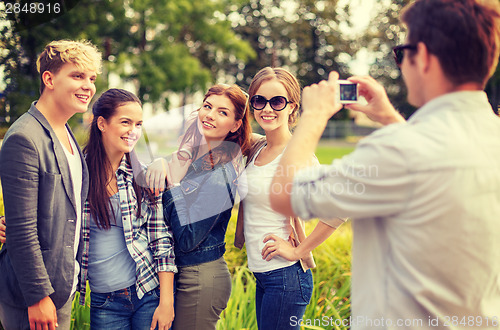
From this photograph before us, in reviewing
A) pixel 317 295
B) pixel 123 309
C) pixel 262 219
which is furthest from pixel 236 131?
pixel 317 295

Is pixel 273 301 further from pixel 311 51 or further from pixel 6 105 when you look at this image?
pixel 311 51

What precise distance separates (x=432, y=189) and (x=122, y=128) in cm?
166

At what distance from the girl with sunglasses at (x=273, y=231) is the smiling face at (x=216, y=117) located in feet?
0.46

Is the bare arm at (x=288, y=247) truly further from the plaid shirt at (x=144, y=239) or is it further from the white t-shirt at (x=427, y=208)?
the white t-shirt at (x=427, y=208)

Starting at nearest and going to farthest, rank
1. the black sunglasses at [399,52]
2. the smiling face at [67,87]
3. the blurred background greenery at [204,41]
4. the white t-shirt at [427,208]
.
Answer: the white t-shirt at [427,208] < the black sunglasses at [399,52] < the smiling face at [67,87] < the blurred background greenery at [204,41]

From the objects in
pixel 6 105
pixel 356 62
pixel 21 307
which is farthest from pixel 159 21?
pixel 21 307

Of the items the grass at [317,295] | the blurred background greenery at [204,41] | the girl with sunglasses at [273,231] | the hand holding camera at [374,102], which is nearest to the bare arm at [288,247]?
the girl with sunglasses at [273,231]

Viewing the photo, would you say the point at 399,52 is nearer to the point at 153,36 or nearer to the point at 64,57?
the point at 64,57

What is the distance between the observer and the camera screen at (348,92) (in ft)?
5.12

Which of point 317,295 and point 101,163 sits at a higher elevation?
point 101,163

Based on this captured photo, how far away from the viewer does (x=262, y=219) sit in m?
2.36

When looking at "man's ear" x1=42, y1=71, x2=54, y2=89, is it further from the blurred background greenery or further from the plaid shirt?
the blurred background greenery

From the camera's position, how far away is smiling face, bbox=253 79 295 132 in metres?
2.46

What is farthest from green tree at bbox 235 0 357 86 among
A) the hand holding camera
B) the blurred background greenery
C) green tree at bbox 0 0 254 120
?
the hand holding camera
